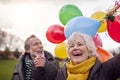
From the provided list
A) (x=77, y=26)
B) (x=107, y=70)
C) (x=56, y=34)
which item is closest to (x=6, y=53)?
(x=56, y=34)

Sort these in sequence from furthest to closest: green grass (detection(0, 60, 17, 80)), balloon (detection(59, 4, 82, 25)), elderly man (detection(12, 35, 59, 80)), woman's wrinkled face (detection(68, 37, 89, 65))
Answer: green grass (detection(0, 60, 17, 80)) → balloon (detection(59, 4, 82, 25)) → elderly man (detection(12, 35, 59, 80)) → woman's wrinkled face (detection(68, 37, 89, 65))

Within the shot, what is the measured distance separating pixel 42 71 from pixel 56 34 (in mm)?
1038

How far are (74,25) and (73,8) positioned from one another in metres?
0.63

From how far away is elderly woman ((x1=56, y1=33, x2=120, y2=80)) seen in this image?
1.93 meters

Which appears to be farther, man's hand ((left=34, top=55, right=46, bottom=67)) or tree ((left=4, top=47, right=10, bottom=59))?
Answer: tree ((left=4, top=47, right=10, bottom=59))

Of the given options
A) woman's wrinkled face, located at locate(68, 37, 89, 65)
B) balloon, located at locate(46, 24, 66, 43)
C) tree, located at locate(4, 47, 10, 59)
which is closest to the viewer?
woman's wrinkled face, located at locate(68, 37, 89, 65)

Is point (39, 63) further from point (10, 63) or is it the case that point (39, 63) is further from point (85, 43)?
point (10, 63)

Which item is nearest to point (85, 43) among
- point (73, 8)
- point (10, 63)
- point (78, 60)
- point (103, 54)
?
point (78, 60)

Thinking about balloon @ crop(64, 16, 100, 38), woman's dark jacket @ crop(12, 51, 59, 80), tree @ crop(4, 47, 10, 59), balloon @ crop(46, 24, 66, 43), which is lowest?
tree @ crop(4, 47, 10, 59)

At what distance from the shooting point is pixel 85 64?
78.9 inches

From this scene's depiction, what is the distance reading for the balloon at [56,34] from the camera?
3.21 meters

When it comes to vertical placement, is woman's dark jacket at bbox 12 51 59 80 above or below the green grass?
above

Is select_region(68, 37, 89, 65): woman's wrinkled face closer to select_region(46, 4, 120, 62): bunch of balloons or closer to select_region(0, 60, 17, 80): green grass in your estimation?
select_region(46, 4, 120, 62): bunch of balloons

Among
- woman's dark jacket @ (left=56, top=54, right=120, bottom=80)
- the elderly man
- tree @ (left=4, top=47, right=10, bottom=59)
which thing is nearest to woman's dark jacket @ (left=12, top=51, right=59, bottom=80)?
the elderly man
